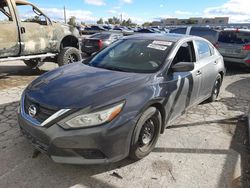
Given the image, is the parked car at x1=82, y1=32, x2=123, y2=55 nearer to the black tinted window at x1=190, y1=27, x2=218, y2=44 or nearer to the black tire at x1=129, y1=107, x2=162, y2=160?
the black tinted window at x1=190, y1=27, x2=218, y2=44

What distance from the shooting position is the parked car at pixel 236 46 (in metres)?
8.53

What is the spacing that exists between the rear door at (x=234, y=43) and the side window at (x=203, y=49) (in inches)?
164

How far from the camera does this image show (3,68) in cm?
859

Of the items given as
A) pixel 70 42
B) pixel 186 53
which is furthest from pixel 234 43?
pixel 70 42

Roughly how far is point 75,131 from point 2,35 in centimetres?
490

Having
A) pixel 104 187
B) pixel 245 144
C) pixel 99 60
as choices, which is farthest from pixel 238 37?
pixel 104 187

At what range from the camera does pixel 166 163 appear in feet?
10.5

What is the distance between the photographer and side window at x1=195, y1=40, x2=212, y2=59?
4.60 metres

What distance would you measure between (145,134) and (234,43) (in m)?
7.17

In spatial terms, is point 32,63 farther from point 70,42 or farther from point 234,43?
point 234,43

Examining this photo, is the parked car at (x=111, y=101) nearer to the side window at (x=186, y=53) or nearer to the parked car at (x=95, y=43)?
the side window at (x=186, y=53)

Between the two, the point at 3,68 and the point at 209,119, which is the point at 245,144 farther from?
the point at 3,68

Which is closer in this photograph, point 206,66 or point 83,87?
point 83,87

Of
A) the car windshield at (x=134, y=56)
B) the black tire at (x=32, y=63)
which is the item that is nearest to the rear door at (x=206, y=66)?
the car windshield at (x=134, y=56)
